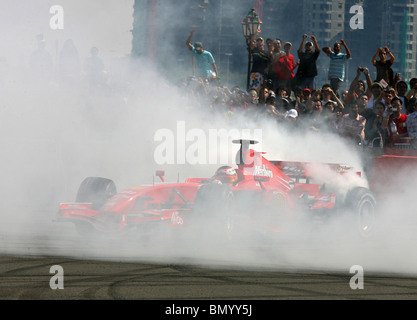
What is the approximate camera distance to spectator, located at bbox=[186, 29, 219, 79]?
15047 mm

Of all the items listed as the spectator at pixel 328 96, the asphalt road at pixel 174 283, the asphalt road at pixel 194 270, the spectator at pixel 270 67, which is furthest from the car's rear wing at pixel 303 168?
the spectator at pixel 270 67

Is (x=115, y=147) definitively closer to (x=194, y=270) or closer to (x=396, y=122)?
(x=396, y=122)

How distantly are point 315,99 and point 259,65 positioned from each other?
7.97 ft

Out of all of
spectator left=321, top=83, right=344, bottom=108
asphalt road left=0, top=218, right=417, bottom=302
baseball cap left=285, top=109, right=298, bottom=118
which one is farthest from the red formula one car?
spectator left=321, top=83, right=344, bottom=108

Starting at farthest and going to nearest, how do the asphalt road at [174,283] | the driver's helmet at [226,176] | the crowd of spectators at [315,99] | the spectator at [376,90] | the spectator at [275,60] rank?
the spectator at [275,60] < the spectator at [376,90] < the crowd of spectators at [315,99] < the driver's helmet at [226,176] < the asphalt road at [174,283]

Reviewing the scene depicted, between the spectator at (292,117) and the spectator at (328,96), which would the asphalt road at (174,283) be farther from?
the spectator at (328,96)

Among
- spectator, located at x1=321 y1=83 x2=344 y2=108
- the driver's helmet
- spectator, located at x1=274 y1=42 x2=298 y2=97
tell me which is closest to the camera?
the driver's helmet

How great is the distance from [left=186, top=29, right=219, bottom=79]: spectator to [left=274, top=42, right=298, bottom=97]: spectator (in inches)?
53.4

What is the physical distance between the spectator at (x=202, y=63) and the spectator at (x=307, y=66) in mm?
1757

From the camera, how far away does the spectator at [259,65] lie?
15.7 m

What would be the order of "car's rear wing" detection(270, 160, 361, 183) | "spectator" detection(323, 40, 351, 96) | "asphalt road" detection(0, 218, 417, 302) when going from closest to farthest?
"asphalt road" detection(0, 218, 417, 302) < "car's rear wing" detection(270, 160, 361, 183) < "spectator" detection(323, 40, 351, 96)

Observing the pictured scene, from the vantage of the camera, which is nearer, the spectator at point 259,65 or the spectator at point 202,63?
the spectator at point 202,63

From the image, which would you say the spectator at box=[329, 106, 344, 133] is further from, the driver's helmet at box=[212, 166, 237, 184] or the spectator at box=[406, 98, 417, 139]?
the driver's helmet at box=[212, 166, 237, 184]
